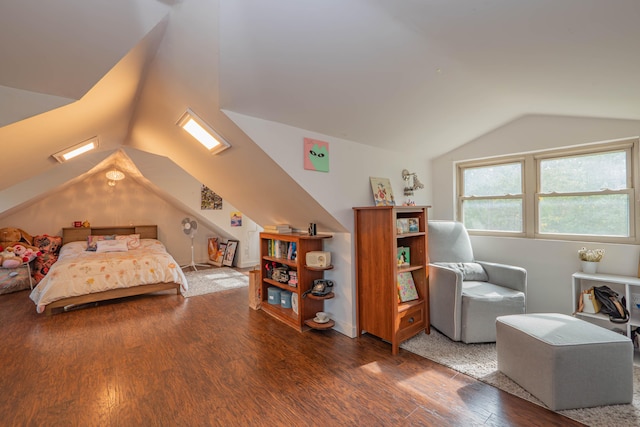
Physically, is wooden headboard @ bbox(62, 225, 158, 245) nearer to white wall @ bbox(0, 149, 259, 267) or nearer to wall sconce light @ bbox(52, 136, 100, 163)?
white wall @ bbox(0, 149, 259, 267)

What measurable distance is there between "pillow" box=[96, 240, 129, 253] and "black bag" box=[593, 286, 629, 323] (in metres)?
6.94

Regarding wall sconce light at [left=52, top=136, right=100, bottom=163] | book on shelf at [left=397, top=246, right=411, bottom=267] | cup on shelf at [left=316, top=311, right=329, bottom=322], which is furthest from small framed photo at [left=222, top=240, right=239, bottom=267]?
book on shelf at [left=397, top=246, right=411, bottom=267]

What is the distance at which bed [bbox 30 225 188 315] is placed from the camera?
12.1 feet

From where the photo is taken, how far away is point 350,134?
2818mm

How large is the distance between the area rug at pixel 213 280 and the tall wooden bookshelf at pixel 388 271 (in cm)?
296

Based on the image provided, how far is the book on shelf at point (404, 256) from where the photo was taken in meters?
2.96

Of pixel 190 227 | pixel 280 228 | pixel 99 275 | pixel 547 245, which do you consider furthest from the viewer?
pixel 190 227

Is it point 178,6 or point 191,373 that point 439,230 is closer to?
point 191,373

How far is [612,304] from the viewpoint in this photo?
255cm

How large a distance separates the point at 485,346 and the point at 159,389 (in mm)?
2874

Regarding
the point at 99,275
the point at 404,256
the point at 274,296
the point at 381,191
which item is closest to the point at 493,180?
the point at 381,191

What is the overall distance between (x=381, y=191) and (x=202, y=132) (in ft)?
6.59

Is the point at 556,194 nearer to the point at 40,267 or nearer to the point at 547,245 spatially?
the point at 547,245

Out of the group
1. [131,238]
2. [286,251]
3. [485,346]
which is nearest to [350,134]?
[286,251]
